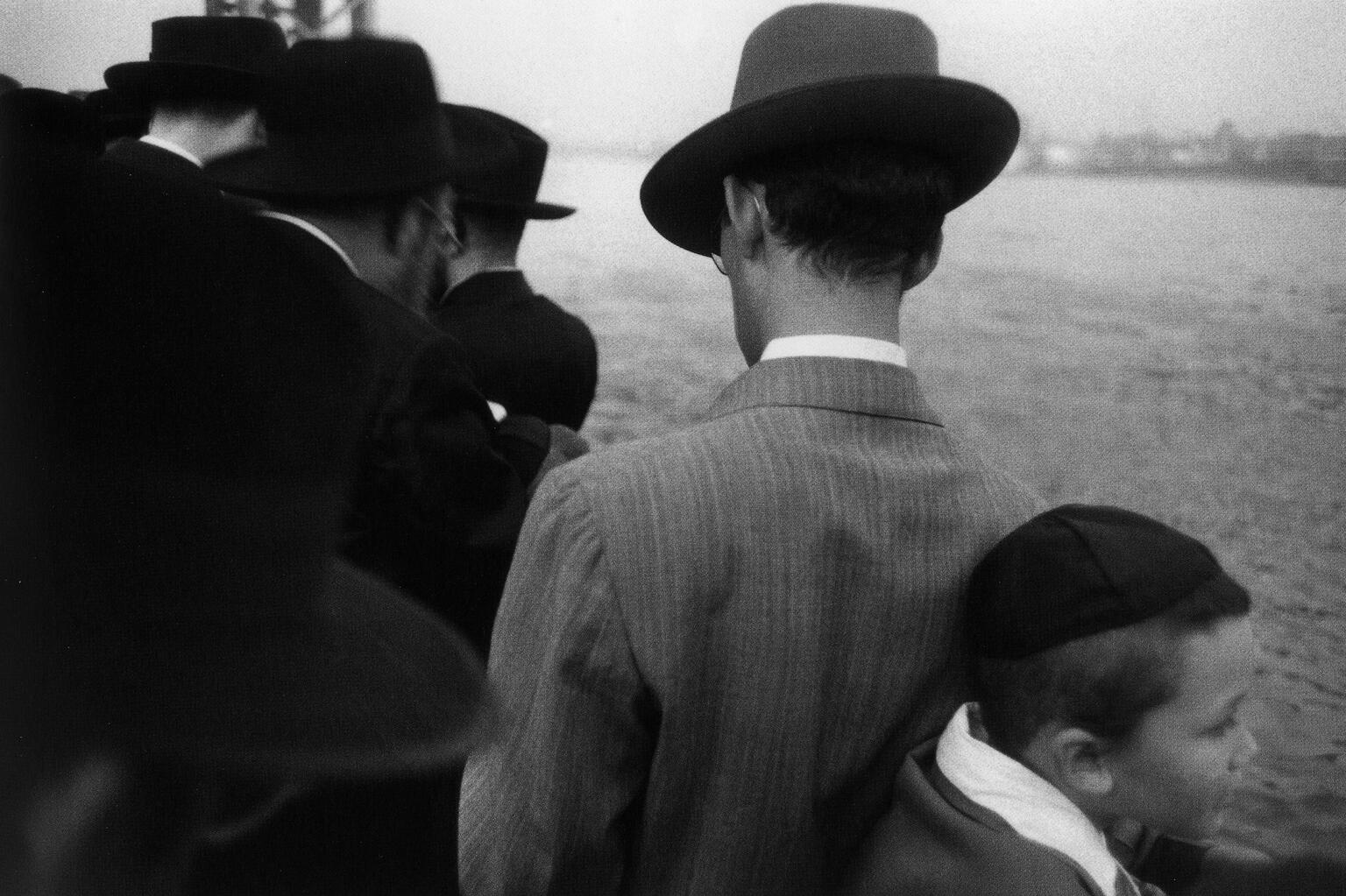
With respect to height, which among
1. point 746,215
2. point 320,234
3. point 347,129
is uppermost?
point 746,215

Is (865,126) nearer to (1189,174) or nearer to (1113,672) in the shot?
(1113,672)

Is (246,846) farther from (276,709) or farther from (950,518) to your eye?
(950,518)

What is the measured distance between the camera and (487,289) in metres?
2.36

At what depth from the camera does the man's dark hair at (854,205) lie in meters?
0.99

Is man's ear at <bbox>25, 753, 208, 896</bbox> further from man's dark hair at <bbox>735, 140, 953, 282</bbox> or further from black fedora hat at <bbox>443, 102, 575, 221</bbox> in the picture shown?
black fedora hat at <bbox>443, 102, 575, 221</bbox>

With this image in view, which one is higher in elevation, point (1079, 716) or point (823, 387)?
point (823, 387)

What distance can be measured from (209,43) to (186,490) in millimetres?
2017

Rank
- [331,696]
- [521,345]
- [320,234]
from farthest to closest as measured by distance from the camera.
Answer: [521,345]
[320,234]
[331,696]

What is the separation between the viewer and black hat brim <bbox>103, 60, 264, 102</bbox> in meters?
2.21

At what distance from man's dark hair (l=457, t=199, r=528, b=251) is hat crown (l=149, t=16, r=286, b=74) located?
0.46 m

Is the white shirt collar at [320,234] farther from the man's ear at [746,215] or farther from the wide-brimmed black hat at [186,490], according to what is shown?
the wide-brimmed black hat at [186,490]

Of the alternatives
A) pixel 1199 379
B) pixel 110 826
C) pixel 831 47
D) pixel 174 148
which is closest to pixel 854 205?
pixel 831 47

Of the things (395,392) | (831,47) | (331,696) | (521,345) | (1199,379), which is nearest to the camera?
(331,696)

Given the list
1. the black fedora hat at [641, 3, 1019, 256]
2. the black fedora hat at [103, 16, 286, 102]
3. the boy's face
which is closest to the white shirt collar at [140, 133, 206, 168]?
the black fedora hat at [103, 16, 286, 102]
